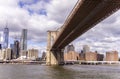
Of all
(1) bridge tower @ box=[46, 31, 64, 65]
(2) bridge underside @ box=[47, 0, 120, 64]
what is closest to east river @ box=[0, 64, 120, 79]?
(2) bridge underside @ box=[47, 0, 120, 64]

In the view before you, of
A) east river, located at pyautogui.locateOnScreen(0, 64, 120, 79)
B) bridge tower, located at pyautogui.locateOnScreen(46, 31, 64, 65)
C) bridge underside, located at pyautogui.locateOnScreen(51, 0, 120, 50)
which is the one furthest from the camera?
bridge tower, located at pyautogui.locateOnScreen(46, 31, 64, 65)

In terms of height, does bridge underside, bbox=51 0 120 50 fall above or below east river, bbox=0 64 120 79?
above

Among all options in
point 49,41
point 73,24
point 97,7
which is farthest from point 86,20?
point 49,41

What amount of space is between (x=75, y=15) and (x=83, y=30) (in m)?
15.6

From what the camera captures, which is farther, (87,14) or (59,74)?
(59,74)

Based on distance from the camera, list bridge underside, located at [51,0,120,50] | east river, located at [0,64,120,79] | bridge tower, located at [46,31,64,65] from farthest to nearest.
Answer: bridge tower, located at [46,31,64,65] → east river, located at [0,64,120,79] → bridge underside, located at [51,0,120,50]

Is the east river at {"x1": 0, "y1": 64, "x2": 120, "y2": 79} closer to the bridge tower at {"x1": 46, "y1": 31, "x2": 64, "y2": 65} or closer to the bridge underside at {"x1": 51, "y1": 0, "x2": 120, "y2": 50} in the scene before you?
the bridge underside at {"x1": 51, "y1": 0, "x2": 120, "y2": 50}

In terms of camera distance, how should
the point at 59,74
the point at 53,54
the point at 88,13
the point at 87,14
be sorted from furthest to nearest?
the point at 53,54
the point at 59,74
the point at 87,14
the point at 88,13

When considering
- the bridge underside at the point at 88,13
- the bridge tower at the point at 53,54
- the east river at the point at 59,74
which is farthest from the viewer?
the bridge tower at the point at 53,54

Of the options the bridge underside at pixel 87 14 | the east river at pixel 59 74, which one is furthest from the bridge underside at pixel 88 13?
the east river at pixel 59 74

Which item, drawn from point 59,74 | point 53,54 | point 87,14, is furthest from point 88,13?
point 53,54

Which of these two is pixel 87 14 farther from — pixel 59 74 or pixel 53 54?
pixel 53 54

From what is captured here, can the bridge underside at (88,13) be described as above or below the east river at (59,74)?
above

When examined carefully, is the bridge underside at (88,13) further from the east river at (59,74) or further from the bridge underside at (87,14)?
the east river at (59,74)
